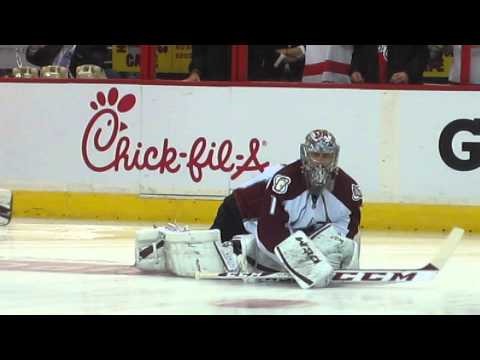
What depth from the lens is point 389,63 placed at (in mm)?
12758

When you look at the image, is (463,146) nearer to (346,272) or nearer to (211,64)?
(211,64)

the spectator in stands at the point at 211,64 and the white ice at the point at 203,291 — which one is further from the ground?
the spectator in stands at the point at 211,64

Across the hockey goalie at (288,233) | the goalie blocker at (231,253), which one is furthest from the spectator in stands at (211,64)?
the goalie blocker at (231,253)

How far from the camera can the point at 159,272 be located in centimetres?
931

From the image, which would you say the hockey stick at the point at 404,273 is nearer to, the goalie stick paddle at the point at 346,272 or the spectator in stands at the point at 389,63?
the goalie stick paddle at the point at 346,272

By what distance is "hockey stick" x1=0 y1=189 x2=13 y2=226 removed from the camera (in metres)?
12.0

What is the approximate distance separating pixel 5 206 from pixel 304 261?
441 cm

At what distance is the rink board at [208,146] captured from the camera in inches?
484

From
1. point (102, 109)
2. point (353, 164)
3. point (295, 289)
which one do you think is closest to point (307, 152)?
point (295, 289)

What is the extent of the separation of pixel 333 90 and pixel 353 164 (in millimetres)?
736

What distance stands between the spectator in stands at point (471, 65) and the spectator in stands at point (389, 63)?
0.92 feet

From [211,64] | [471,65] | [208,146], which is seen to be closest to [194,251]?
[208,146]

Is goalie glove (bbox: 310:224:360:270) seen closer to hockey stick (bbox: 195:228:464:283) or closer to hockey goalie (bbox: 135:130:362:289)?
hockey goalie (bbox: 135:130:362:289)

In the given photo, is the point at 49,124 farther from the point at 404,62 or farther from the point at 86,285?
Answer: the point at 86,285
